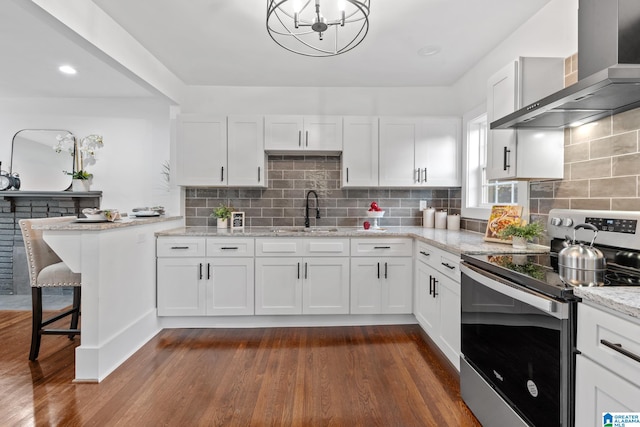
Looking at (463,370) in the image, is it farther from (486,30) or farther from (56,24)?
(56,24)

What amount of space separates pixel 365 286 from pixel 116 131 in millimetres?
3635

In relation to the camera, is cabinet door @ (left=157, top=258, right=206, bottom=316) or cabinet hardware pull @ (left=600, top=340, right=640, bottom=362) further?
cabinet door @ (left=157, top=258, right=206, bottom=316)

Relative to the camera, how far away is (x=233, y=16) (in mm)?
2287

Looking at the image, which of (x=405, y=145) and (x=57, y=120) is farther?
(x=57, y=120)

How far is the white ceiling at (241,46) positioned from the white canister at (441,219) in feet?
4.80

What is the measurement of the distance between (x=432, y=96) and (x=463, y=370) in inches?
115

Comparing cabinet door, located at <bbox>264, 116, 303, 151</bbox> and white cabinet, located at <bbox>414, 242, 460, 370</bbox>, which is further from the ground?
cabinet door, located at <bbox>264, 116, 303, 151</bbox>

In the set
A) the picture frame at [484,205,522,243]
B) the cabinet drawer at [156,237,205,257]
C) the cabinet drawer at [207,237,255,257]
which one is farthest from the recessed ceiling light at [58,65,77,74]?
the picture frame at [484,205,522,243]

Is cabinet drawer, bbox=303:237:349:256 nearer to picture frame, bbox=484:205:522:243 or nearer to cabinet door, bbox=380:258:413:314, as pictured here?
cabinet door, bbox=380:258:413:314

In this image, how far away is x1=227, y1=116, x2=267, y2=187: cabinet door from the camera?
3.35 m

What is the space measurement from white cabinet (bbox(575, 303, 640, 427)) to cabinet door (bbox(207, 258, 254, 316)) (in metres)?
2.49

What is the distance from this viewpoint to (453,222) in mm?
3357

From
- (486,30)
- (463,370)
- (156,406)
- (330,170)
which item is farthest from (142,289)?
(486,30)

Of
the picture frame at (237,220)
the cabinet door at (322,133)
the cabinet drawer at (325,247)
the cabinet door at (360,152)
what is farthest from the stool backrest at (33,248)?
the cabinet door at (360,152)
